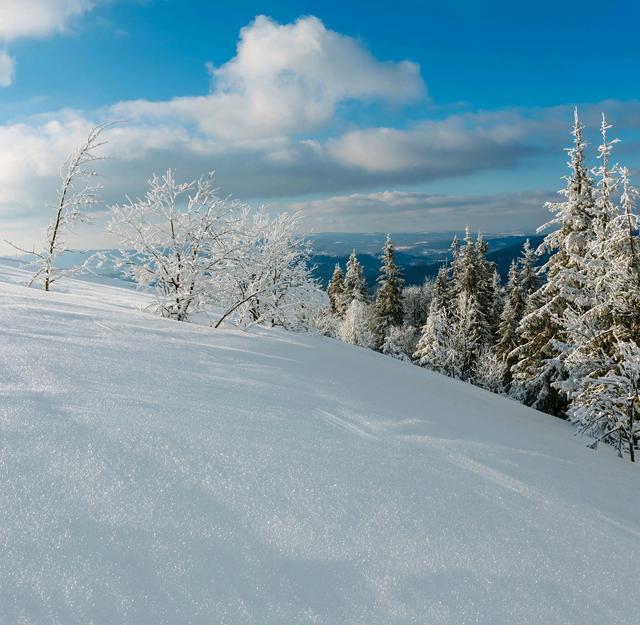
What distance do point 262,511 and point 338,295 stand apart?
162 ft

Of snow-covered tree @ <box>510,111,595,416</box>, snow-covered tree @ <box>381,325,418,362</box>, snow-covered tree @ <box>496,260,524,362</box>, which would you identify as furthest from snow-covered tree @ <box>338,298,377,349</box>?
snow-covered tree @ <box>510,111,595,416</box>

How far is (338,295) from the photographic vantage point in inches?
2030

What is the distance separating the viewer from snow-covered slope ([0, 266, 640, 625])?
5.84ft

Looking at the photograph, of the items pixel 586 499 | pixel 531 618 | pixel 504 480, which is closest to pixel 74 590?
pixel 531 618

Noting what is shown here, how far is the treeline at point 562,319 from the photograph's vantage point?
12422 mm

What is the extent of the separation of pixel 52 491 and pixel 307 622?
134cm

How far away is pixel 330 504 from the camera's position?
2543 millimetres

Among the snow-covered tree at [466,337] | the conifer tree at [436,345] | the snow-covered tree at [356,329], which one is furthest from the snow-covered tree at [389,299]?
the snow-covered tree at [466,337]

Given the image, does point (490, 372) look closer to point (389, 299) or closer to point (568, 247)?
point (389, 299)

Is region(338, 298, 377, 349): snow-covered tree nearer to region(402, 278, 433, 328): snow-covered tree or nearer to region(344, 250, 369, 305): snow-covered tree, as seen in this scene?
region(344, 250, 369, 305): snow-covered tree

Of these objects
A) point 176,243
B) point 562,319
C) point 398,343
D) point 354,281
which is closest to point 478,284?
point 398,343

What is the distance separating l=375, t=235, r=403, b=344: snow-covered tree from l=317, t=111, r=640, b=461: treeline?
4.3 inches

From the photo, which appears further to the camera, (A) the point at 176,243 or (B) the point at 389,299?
(B) the point at 389,299

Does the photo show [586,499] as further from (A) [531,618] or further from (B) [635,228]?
(B) [635,228]
